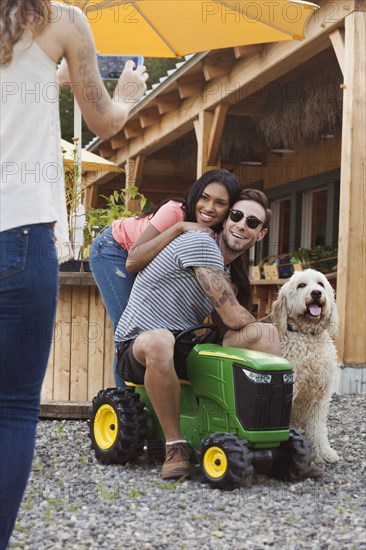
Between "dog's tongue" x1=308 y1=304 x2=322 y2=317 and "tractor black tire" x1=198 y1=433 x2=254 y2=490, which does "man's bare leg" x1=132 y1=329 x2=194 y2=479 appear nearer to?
"tractor black tire" x1=198 y1=433 x2=254 y2=490

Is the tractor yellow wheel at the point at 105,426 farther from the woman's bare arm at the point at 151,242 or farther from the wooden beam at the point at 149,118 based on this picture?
the wooden beam at the point at 149,118

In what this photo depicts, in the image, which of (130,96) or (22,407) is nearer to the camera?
(22,407)

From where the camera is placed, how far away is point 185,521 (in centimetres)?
300

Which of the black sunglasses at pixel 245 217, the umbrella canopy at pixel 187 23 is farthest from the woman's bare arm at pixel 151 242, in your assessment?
the umbrella canopy at pixel 187 23

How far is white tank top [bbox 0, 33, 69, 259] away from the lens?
195 centimetres

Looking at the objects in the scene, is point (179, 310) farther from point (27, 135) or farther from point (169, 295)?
point (27, 135)

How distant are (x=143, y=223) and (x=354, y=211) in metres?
2.82

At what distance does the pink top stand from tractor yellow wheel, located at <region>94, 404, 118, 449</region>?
86cm

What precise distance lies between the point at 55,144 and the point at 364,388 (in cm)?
523

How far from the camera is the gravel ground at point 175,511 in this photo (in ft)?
9.10

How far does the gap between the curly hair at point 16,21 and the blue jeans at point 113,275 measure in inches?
99.2

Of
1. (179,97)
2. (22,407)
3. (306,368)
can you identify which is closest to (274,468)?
(306,368)

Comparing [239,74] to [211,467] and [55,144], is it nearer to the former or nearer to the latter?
[211,467]

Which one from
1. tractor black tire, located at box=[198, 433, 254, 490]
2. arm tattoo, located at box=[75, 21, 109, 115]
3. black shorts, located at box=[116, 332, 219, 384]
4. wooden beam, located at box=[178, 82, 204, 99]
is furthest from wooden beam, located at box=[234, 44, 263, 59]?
arm tattoo, located at box=[75, 21, 109, 115]
